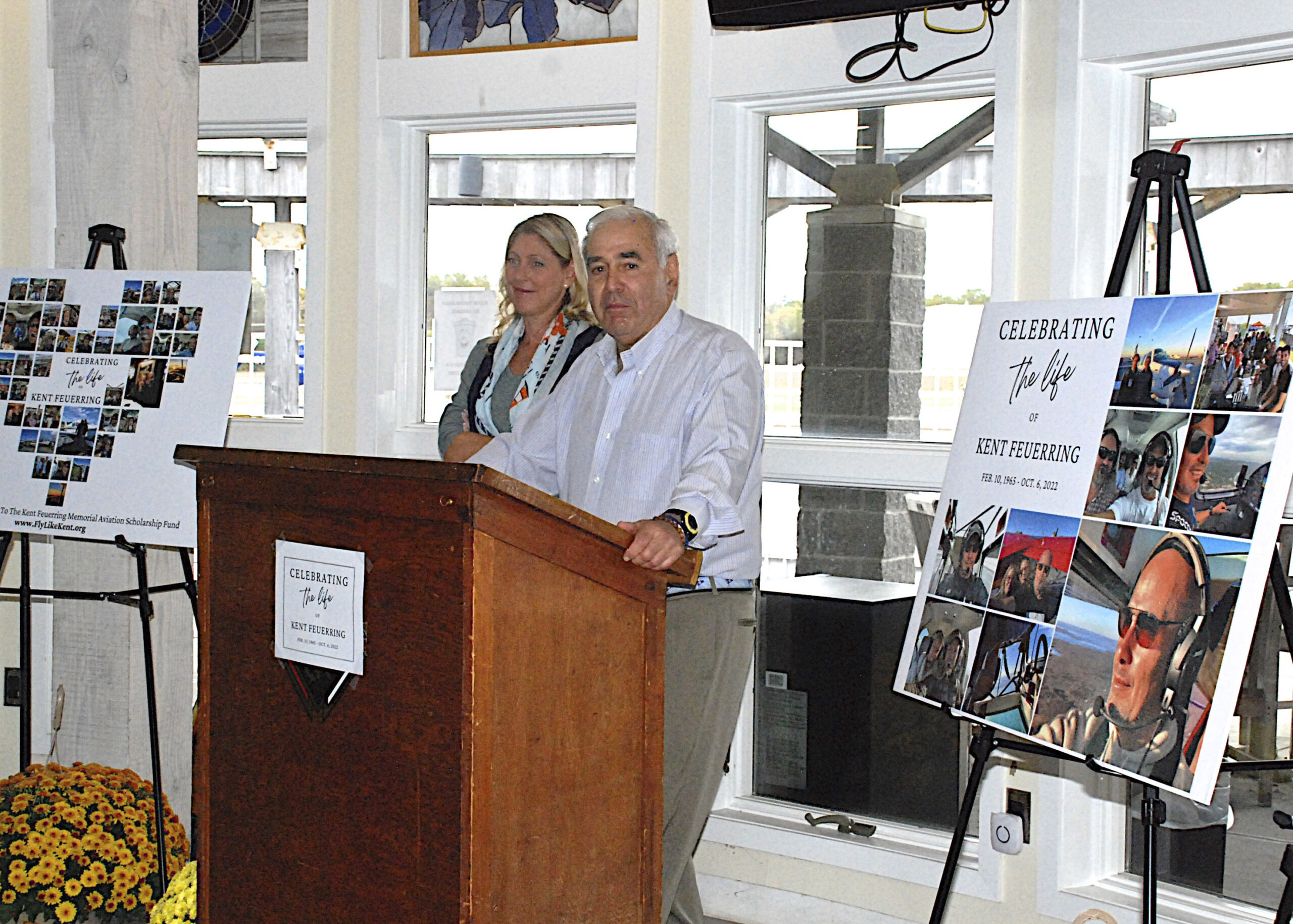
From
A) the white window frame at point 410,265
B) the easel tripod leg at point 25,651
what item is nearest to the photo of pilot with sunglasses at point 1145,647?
the white window frame at point 410,265

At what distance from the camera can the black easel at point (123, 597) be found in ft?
8.50

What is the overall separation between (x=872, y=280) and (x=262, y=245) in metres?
1.71

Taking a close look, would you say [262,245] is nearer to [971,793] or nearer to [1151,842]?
[971,793]

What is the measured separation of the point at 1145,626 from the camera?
177cm

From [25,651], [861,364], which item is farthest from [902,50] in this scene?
[25,651]

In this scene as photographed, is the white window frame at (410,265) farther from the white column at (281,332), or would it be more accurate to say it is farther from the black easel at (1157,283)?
the black easel at (1157,283)

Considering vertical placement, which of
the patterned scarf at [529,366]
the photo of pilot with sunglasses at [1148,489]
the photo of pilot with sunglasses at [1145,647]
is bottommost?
the photo of pilot with sunglasses at [1145,647]

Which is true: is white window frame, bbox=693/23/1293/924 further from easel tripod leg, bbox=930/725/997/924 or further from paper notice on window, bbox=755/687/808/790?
easel tripod leg, bbox=930/725/997/924

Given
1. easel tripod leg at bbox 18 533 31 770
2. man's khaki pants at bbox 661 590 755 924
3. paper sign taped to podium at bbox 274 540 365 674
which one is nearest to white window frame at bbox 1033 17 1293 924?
man's khaki pants at bbox 661 590 755 924

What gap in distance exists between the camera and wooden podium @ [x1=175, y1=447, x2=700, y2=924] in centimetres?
156

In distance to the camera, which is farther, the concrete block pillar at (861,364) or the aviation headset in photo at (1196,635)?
the concrete block pillar at (861,364)

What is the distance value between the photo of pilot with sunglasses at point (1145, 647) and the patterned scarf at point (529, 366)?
1.30 metres

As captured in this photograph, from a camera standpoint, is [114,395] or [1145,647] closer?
[1145,647]

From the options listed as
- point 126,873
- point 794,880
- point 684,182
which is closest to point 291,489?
point 126,873
